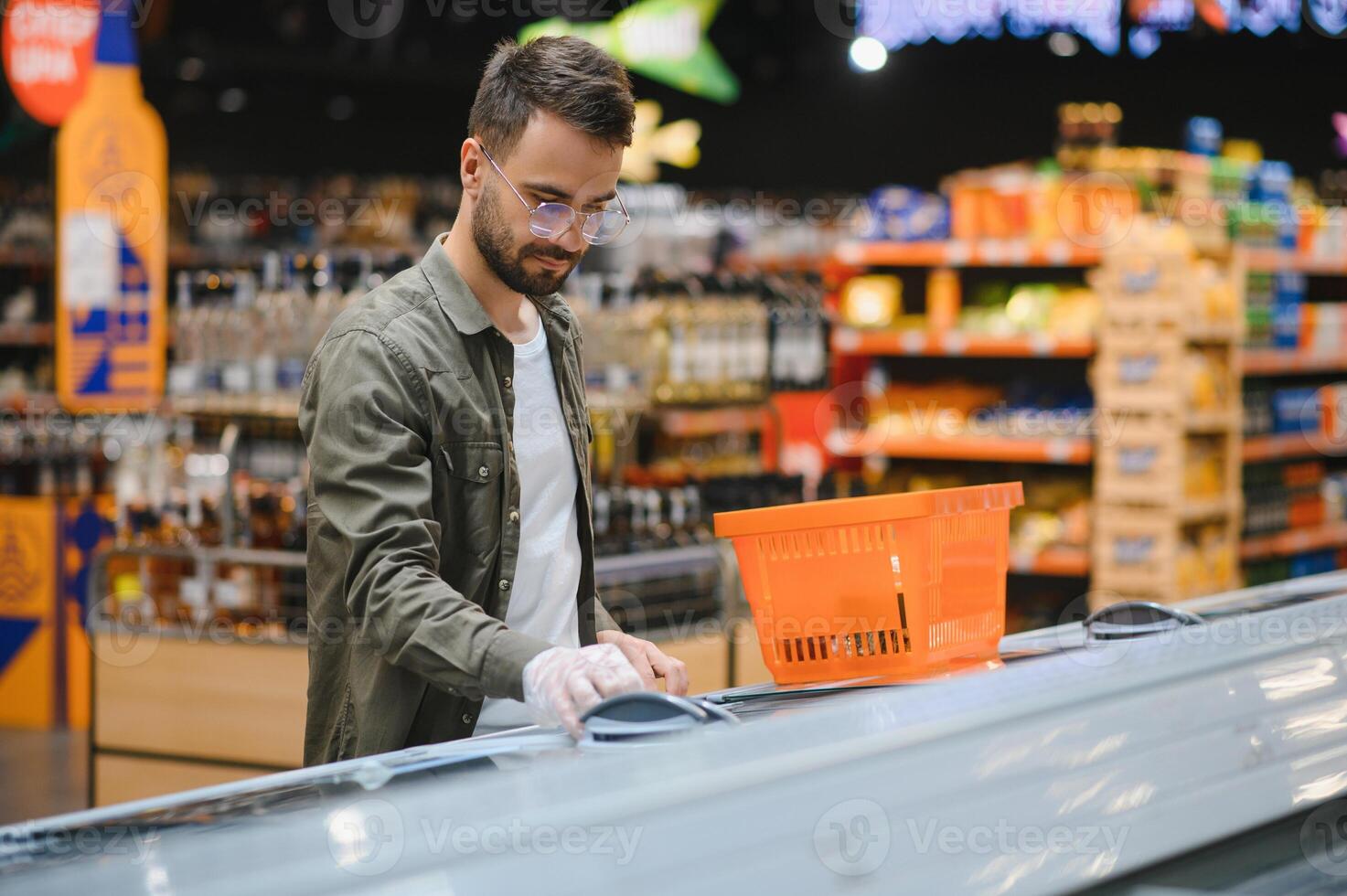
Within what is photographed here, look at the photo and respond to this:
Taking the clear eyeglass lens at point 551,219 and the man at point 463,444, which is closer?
the man at point 463,444

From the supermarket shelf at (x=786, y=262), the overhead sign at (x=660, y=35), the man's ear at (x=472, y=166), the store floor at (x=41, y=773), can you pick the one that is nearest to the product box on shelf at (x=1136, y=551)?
the supermarket shelf at (x=786, y=262)

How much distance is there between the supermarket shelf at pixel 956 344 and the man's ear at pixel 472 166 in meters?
4.99

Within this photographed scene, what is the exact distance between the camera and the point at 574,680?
1567 mm

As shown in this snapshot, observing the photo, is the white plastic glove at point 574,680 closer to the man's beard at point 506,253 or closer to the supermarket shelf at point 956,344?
the man's beard at point 506,253

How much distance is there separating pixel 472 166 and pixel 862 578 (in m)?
0.74

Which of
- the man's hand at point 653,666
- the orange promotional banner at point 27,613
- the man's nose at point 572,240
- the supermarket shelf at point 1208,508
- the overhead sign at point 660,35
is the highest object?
the overhead sign at point 660,35

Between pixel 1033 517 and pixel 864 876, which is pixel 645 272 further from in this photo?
pixel 864 876

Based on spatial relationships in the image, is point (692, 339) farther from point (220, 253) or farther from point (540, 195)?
point (220, 253)

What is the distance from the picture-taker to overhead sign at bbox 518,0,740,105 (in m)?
10.2

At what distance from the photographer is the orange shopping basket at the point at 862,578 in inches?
71.2

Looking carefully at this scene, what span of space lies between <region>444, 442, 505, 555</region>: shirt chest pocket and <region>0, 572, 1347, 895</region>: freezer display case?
383 mm

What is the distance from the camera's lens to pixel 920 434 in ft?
23.0

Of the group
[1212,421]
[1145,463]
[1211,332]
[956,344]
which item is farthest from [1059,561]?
[1211,332]

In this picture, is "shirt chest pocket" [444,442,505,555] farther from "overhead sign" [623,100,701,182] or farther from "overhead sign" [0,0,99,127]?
"overhead sign" [623,100,701,182]
